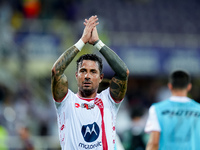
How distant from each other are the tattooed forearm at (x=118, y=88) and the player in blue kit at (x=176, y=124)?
1.06m

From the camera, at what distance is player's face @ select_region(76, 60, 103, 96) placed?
600 cm

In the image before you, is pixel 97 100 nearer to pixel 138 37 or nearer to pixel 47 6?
pixel 138 37

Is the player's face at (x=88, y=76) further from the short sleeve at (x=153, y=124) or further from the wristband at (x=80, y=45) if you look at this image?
the short sleeve at (x=153, y=124)

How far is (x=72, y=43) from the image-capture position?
716 inches

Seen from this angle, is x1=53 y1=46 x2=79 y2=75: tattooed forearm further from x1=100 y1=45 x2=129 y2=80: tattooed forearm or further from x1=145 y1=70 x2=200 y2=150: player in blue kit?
x1=145 y1=70 x2=200 y2=150: player in blue kit

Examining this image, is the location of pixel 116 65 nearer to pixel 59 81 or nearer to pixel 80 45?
pixel 80 45

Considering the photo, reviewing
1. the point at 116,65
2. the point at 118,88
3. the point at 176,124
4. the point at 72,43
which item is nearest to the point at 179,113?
the point at 176,124

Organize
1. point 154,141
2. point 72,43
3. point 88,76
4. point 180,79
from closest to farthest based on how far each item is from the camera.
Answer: point 88,76 → point 154,141 → point 180,79 → point 72,43

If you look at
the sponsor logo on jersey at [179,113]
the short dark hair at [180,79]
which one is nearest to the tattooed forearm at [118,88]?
the sponsor logo on jersey at [179,113]

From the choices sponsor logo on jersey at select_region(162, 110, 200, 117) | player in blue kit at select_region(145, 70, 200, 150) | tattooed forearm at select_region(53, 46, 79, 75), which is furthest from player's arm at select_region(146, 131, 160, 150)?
tattooed forearm at select_region(53, 46, 79, 75)

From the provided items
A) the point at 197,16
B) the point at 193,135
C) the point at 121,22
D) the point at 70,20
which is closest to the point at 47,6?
the point at 70,20

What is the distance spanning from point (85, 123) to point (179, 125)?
1638 mm

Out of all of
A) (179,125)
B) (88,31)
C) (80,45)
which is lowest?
(179,125)

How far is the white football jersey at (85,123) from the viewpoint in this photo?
5863 millimetres
